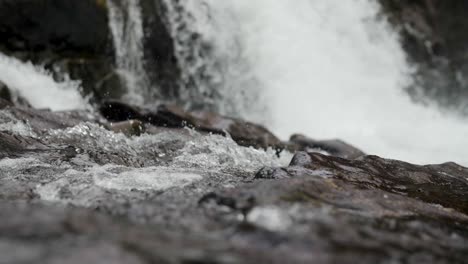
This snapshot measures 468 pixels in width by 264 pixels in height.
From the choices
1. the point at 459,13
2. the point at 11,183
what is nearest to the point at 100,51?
the point at 11,183

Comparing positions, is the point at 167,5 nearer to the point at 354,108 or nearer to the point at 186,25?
the point at 186,25

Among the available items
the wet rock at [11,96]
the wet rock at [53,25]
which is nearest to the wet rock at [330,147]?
the wet rock at [11,96]

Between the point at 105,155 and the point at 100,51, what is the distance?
6340 mm

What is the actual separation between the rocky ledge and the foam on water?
3.24 m

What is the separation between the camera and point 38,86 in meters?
9.99

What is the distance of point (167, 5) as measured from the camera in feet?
40.7

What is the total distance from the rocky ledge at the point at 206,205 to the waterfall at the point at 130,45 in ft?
16.5

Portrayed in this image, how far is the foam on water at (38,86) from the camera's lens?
9.60 meters

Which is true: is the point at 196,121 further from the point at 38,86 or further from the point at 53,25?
the point at 53,25

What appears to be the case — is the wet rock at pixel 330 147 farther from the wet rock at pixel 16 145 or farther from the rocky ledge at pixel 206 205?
the wet rock at pixel 16 145

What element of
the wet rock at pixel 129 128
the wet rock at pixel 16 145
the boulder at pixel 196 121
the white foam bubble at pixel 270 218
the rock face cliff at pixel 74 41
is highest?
the rock face cliff at pixel 74 41

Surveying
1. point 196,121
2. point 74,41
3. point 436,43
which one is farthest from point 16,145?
point 436,43

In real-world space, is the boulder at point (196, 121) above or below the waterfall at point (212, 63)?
below

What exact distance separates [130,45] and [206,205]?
31.2 feet
